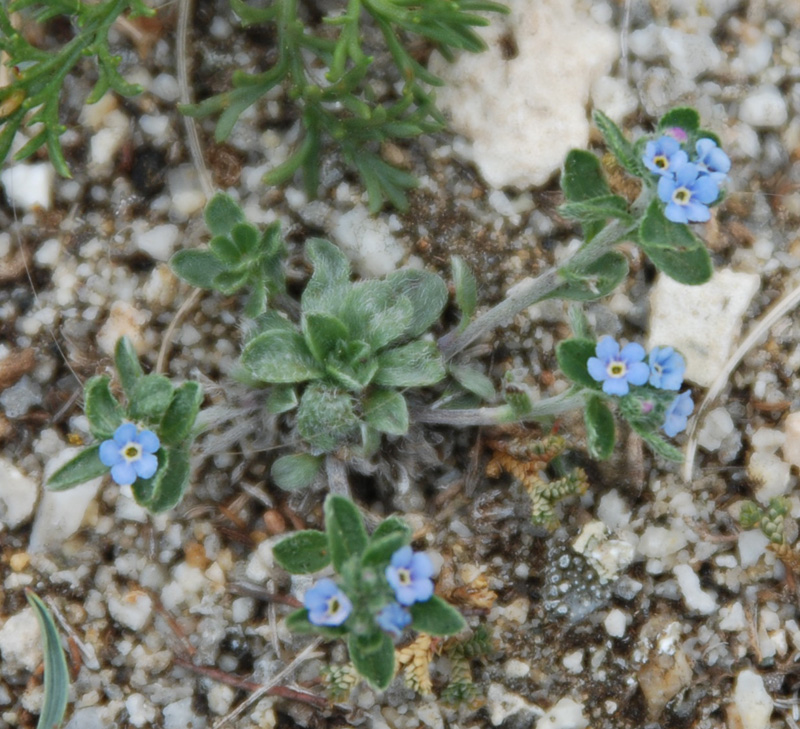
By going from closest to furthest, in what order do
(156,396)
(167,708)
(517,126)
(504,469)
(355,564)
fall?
1. (355,564)
2. (156,396)
3. (167,708)
4. (504,469)
5. (517,126)

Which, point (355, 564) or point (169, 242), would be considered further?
point (169, 242)

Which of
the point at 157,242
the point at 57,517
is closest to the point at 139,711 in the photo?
the point at 57,517

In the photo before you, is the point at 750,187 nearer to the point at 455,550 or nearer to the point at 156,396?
the point at 455,550

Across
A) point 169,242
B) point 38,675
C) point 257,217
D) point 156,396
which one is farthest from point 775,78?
point 38,675

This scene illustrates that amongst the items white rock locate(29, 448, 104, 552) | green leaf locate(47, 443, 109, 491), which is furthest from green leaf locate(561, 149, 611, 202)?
white rock locate(29, 448, 104, 552)

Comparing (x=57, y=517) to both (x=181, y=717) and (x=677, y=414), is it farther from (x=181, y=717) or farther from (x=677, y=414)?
(x=677, y=414)

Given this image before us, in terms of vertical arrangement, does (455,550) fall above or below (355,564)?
below
